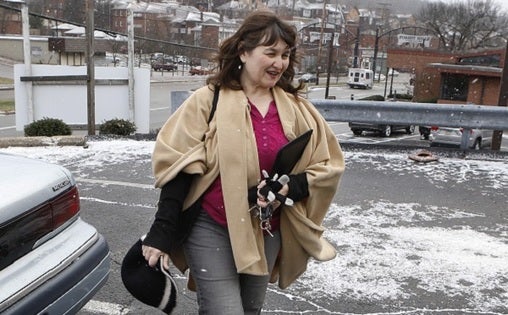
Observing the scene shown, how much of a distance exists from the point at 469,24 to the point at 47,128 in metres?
72.6

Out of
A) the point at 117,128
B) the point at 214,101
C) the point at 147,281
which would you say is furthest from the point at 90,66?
the point at 147,281

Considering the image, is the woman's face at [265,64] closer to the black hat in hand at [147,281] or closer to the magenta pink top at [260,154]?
the magenta pink top at [260,154]

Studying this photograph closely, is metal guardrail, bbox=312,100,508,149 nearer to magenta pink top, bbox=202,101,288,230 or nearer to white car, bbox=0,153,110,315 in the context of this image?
white car, bbox=0,153,110,315

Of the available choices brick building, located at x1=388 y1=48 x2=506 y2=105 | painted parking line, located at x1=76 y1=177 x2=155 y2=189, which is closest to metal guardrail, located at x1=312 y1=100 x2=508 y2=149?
painted parking line, located at x1=76 y1=177 x2=155 y2=189

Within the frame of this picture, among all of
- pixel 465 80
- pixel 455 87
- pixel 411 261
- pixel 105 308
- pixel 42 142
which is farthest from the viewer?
pixel 455 87

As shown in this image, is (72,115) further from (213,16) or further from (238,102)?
(213,16)

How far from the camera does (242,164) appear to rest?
7.13 ft

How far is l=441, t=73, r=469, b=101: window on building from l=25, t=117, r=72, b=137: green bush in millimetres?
32591

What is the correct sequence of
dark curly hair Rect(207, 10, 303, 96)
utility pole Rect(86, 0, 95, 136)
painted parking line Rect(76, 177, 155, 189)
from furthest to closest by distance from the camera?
utility pole Rect(86, 0, 95, 136) < painted parking line Rect(76, 177, 155, 189) < dark curly hair Rect(207, 10, 303, 96)

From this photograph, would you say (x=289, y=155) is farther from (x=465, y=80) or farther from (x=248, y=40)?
(x=465, y=80)

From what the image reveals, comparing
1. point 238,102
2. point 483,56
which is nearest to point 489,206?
point 238,102

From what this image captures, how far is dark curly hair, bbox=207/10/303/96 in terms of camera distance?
2277 millimetres

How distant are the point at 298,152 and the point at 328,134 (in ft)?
0.95

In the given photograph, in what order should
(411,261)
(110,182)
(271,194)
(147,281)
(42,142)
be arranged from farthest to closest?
(42,142) < (110,182) < (411,261) < (147,281) < (271,194)
